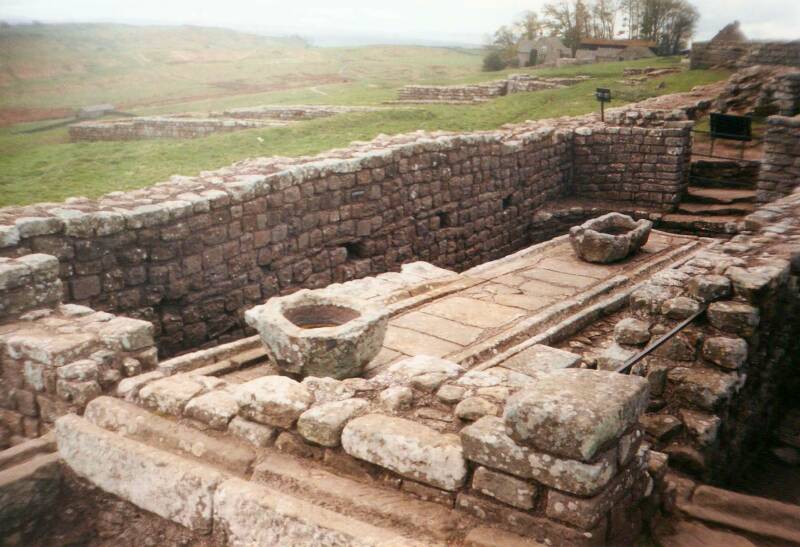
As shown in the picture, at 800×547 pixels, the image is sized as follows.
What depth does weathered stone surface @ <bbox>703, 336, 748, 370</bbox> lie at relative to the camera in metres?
5.18

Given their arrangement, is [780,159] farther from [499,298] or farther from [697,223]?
[499,298]

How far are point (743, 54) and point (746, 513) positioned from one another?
73.1 ft

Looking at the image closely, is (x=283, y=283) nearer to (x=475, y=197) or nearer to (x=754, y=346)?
(x=475, y=197)

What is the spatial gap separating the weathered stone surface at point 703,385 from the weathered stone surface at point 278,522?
10.2 ft

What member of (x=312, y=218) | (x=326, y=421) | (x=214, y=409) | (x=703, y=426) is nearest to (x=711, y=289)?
(x=703, y=426)

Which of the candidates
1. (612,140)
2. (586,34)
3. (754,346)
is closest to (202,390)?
(754,346)

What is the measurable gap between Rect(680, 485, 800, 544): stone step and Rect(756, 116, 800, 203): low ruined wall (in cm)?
918

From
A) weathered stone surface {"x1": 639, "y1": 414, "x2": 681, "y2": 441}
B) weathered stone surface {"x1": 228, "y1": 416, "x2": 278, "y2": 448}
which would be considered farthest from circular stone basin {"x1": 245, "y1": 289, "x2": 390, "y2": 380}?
weathered stone surface {"x1": 639, "y1": 414, "x2": 681, "y2": 441}

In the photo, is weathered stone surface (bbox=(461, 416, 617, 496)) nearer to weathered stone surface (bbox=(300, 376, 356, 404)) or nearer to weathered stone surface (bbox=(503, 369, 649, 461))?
weathered stone surface (bbox=(503, 369, 649, 461))

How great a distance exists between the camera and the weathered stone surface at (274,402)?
372 centimetres

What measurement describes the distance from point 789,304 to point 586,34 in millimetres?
21797

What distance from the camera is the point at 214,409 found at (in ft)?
13.0

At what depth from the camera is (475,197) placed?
1185 centimetres

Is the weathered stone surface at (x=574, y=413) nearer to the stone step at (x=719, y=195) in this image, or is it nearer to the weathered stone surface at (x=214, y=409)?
the weathered stone surface at (x=214, y=409)
